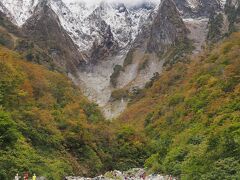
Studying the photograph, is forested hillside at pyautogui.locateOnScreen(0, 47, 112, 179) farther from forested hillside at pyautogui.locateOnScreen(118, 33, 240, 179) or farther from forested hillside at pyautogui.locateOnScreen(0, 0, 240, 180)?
forested hillside at pyautogui.locateOnScreen(118, 33, 240, 179)

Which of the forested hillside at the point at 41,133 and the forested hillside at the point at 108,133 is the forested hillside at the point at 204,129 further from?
the forested hillside at the point at 41,133

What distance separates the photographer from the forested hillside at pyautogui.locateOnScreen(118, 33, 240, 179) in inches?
1924

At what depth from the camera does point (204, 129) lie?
3211 inches

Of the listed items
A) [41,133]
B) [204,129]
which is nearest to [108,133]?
[41,133]

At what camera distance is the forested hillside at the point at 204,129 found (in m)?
48.9

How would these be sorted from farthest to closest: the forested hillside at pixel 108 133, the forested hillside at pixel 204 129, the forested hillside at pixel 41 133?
the forested hillside at pixel 41 133, the forested hillside at pixel 108 133, the forested hillside at pixel 204 129

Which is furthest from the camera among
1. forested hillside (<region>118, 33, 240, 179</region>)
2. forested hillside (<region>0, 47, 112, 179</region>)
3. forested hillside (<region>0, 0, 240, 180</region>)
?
forested hillside (<region>0, 47, 112, 179</region>)

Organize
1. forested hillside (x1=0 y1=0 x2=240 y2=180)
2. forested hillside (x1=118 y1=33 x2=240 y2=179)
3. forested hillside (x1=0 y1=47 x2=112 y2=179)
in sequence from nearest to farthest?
forested hillside (x1=118 y1=33 x2=240 y2=179) → forested hillside (x1=0 y1=0 x2=240 y2=180) → forested hillside (x1=0 y1=47 x2=112 y2=179)

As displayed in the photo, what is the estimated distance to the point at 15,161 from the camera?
2035 inches

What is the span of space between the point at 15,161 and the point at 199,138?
33.6 meters

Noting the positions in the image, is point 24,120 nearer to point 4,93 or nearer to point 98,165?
point 4,93

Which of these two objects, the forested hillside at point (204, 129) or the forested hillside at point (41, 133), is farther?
the forested hillside at point (41, 133)

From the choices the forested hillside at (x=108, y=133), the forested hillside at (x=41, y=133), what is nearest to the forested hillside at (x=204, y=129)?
the forested hillside at (x=108, y=133)

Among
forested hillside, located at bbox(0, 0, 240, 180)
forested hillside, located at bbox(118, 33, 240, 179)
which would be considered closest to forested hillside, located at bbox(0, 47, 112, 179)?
forested hillside, located at bbox(0, 0, 240, 180)
